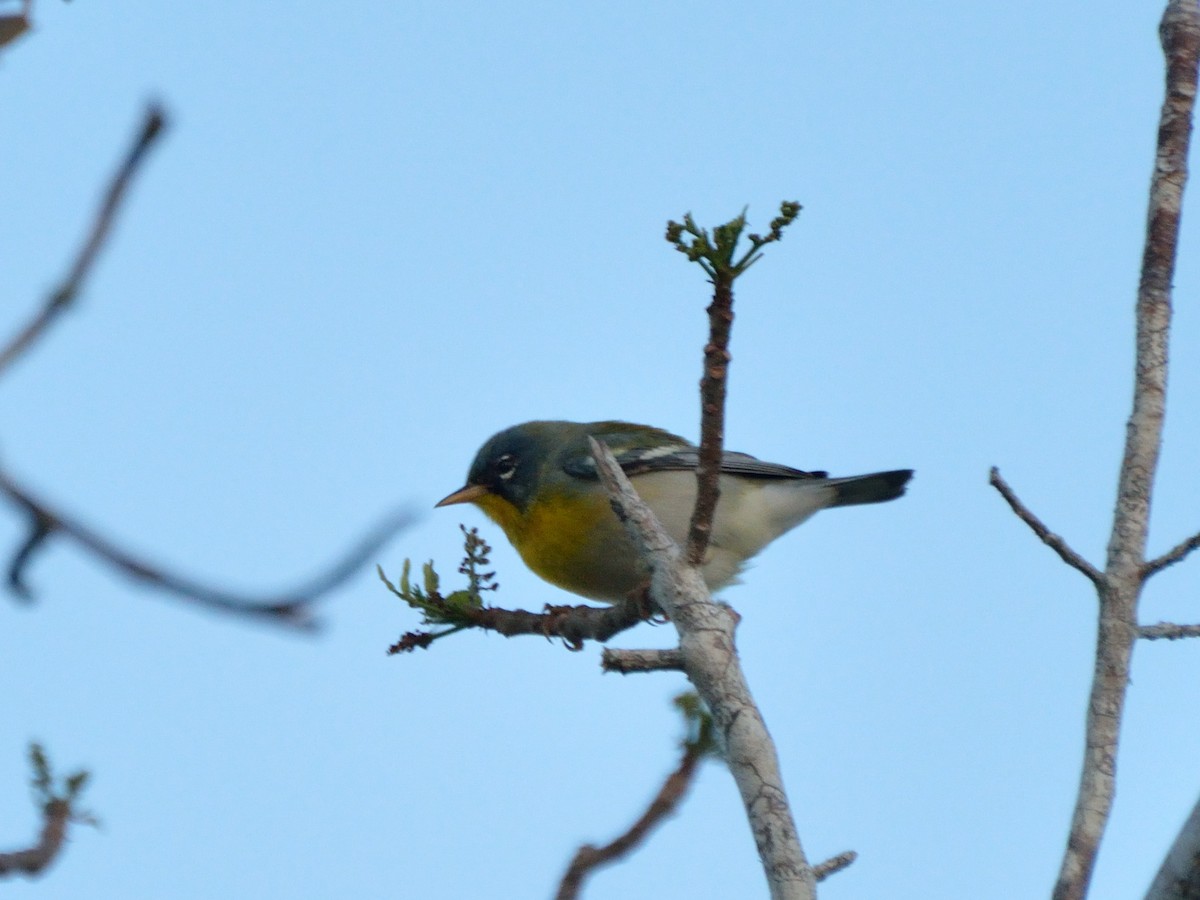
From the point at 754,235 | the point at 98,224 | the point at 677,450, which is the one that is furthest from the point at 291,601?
the point at 677,450

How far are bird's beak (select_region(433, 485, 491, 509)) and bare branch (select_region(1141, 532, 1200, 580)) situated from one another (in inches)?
234

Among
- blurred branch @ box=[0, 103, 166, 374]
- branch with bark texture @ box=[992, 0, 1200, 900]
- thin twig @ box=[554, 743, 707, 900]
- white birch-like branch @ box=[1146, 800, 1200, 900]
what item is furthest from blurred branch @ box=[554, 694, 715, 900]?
blurred branch @ box=[0, 103, 166, 374]

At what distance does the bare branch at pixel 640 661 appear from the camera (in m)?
4.30

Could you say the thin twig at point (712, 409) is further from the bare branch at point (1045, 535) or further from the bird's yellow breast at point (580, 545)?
the bird's yellow breast at point (580, 545)

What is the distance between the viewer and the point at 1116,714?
13.5 feet

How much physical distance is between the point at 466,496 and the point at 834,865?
20.0 ft

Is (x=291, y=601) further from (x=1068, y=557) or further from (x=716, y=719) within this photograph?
(x=1068, y=557)

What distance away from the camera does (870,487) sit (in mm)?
9781

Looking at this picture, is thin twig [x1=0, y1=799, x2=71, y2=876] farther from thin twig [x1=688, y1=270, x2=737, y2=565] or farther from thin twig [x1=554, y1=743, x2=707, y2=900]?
thin twig [x1=688, y1=270, x2=737, y2=565]

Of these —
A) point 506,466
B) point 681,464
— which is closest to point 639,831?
point 681,464

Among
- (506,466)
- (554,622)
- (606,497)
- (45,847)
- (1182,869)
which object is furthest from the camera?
(506,466)

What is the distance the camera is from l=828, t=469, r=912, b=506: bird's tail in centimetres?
968

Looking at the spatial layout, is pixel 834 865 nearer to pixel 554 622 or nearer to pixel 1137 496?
pixel 1137 496

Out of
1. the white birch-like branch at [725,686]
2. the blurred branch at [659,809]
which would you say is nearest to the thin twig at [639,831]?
the blurred branch at [659,809]
